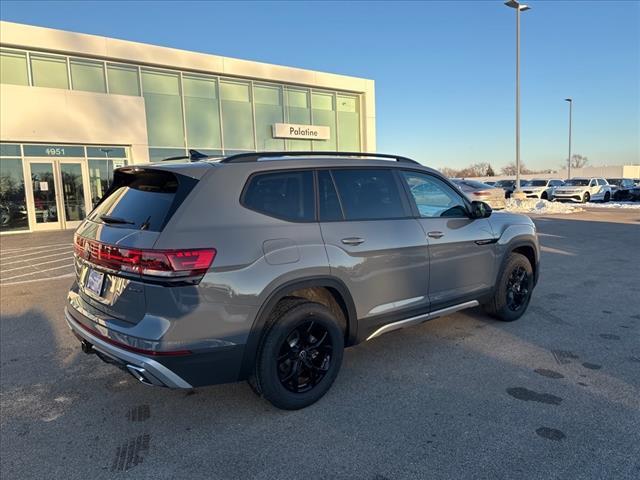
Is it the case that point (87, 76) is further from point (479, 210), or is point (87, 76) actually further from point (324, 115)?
point (479, 210)

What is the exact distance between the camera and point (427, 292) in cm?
418

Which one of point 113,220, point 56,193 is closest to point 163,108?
point 56,193

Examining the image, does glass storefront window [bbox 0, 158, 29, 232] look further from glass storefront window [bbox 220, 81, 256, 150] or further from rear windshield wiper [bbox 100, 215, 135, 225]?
rear windshield wiper [bbox 100, 215, 135, 225]

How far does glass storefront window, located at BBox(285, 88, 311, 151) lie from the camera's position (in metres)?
21.6

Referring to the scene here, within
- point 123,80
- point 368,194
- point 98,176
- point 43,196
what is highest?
point 123,80

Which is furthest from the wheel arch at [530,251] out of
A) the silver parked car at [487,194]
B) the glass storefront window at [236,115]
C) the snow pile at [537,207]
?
the snow pile at [537,207]

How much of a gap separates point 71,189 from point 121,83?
4466mm

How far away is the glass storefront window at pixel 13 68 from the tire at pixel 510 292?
17251mm

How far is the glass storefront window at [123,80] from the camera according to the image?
1739 centimetres

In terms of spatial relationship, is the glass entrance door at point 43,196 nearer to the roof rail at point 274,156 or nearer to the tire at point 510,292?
the roof rail at point 274,156

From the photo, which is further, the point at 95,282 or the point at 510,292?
the point at 510,292

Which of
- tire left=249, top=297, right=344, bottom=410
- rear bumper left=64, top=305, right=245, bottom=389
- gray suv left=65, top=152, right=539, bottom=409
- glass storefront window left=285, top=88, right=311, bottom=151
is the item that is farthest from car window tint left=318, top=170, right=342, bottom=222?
glass storefront window left=285, top=88, right=311, bottom=151

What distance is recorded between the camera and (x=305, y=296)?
11.5 ft

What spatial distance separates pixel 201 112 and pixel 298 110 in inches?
188
